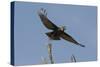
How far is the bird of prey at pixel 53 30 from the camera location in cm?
183

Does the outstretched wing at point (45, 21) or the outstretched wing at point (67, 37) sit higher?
the outstretched wing at point (45, 21)

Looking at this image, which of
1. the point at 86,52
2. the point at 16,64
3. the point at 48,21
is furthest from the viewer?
the point at 86,52

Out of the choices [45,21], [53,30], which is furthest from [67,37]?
[45,21]

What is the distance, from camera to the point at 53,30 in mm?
1876

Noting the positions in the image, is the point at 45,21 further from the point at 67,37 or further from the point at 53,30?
the point at 67,37

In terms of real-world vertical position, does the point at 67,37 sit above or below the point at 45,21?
below

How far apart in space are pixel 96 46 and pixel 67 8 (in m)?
0.48

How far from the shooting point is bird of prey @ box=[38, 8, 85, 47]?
6.01ft

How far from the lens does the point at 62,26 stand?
191 centimetres

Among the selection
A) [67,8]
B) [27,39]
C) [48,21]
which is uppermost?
[67,8]

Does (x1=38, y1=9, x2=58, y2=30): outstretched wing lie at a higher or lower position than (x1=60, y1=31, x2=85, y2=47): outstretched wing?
higher

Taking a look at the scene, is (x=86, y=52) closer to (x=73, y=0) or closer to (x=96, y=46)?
(x=96, y=46)
